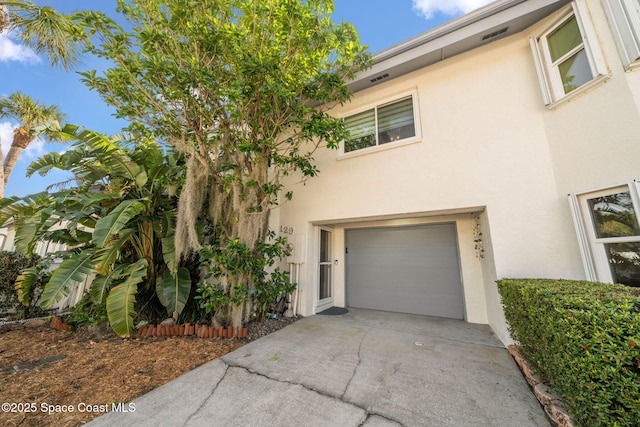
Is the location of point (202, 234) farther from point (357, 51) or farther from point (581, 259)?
point (581, 259)

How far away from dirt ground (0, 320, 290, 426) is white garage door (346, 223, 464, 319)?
8.79 feet

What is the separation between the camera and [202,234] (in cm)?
434

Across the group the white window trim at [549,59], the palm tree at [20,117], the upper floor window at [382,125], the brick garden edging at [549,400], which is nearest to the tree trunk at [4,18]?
the palm tree at [20,117]

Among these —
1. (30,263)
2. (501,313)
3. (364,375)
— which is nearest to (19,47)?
(30,263)

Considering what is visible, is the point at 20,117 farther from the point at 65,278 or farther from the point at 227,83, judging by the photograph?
the point at 227,83

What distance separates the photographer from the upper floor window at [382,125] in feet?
16.3

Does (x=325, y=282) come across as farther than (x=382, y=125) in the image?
Yes

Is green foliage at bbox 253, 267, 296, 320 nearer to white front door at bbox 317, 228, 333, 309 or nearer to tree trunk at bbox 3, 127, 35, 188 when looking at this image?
white front door at bbox 317, 228, 333, 309

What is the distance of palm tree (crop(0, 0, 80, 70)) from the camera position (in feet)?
17.4

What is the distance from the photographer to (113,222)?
3.44 metres

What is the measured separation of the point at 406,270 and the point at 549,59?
184 inches

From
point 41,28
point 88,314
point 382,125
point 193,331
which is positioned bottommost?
point 193,331

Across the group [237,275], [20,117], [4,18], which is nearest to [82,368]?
[237,275]

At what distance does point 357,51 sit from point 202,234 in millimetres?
4608
